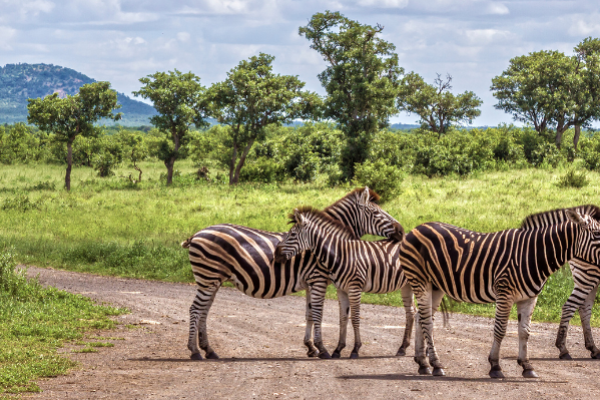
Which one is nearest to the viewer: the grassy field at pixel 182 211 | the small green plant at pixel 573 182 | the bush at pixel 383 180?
the grassy field at pixel 182 211

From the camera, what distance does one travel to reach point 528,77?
58906 millimetres

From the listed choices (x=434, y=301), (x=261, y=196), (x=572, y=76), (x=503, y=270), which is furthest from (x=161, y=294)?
(x=572, y=76)

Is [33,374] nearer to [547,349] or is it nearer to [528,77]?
[547,349]

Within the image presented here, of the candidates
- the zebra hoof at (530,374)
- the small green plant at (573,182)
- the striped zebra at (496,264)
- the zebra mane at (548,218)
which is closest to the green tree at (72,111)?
the small green plant at (573,182)

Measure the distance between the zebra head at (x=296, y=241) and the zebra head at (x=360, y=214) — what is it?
1280 mm

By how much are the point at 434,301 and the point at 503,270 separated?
4.80ft

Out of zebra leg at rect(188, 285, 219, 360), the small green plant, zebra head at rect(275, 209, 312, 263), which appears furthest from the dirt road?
the small green plant

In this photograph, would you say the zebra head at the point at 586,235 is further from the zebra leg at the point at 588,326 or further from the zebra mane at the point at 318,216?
the zebra mane at the point at 318,216

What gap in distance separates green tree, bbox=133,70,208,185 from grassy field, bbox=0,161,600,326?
2.93m

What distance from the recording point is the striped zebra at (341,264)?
10.1 m

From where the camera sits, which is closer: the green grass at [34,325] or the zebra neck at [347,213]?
the green grass at [34,325]

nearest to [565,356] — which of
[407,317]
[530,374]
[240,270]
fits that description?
[530,374]

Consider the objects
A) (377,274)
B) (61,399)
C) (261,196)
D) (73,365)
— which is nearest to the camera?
(61,399)

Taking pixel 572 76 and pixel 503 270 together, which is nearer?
pixel 503 270
